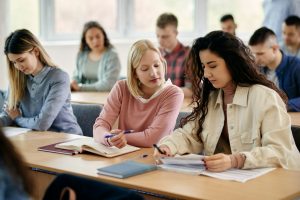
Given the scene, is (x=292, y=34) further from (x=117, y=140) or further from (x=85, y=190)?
(x=85, y=190)

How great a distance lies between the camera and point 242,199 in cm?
204

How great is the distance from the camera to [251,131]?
8.73ft

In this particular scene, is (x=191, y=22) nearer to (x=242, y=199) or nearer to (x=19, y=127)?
(x=19, y=127)

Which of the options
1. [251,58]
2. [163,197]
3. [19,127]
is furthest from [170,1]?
[163,197]

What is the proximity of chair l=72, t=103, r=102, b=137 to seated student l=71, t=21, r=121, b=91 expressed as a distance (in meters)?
1.52

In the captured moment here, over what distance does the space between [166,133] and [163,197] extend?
3.20 feet

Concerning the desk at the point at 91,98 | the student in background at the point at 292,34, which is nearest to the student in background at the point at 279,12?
the student in background at the point at 292,34

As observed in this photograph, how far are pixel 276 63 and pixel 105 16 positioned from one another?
3471mm

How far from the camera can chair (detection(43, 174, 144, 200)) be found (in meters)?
1.63

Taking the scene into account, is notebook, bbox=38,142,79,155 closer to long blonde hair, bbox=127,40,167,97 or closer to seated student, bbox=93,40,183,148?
seated student, bbox=93,40,183,148

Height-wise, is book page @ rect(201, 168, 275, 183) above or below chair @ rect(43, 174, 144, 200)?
below

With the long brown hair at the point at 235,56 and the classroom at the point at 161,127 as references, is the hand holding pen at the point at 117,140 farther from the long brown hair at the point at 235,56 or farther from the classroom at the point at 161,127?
the long brown hair at the point at 235,56

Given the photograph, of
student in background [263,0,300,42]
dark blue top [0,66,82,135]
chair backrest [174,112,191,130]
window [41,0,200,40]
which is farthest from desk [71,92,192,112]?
window [41,0,200,40]

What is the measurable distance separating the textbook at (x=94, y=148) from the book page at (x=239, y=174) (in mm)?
587
